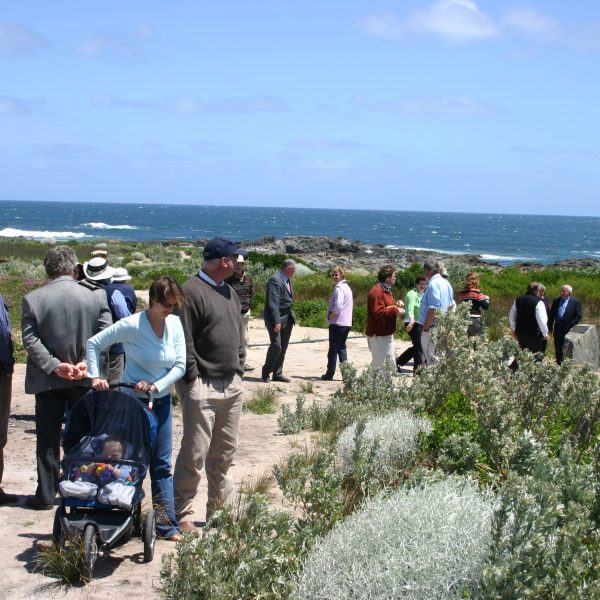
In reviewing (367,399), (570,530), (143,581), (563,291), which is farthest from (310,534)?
(563,291)

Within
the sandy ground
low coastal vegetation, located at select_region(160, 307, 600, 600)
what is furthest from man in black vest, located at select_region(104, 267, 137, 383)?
low coastal vegetation, located at select_region(160, 307, 600, 600)

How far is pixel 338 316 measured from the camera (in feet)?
40.3

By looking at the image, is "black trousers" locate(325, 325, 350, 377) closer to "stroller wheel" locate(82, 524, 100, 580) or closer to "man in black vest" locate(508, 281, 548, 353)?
"man in black vest" locate(508, 281, 548, 353)

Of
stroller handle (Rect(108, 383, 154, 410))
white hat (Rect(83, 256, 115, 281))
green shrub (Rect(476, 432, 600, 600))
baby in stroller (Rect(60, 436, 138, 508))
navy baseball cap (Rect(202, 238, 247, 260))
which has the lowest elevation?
baby in stroller (Rect(60, 436, 138, 508))

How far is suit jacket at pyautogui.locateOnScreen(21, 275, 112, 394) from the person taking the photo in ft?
19.9

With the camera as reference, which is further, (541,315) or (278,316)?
(541,315)

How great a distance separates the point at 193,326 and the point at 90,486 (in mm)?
1227

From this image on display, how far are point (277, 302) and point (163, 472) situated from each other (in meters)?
6.44

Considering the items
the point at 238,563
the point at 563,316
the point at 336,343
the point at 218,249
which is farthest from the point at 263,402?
the point at 563,316

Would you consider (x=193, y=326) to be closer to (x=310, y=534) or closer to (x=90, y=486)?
(x=90, y=486)

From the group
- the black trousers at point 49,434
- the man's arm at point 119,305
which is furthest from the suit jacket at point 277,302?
the black trousers at point 49,434

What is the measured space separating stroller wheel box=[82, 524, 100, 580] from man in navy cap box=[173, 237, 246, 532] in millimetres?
960

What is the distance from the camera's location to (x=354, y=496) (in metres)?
5.70

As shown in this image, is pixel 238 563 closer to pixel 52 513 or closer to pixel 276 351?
pixel 52 513
